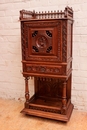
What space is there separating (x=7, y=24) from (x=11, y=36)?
0.17m

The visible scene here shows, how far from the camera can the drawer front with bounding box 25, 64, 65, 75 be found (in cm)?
176

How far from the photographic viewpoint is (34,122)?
76.0 inches

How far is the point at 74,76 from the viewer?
2127mm

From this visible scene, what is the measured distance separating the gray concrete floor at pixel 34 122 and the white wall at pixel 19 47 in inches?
9.7

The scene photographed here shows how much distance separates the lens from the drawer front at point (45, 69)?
1760mm

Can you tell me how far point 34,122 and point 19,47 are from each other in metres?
1.02

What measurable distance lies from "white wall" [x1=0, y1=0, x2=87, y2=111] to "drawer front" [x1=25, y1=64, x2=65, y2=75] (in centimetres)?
40

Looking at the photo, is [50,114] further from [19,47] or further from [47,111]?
[19,47]

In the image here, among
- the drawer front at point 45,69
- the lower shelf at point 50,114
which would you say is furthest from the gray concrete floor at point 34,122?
the drawer front at point 45,69

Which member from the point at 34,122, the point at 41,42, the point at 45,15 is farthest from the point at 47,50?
the point at 34,122

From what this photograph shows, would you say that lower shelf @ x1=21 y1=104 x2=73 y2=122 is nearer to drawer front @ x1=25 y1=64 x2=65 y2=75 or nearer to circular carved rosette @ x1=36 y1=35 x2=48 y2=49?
drawer front @ x1=25 y1=64 x2=65 y2=75

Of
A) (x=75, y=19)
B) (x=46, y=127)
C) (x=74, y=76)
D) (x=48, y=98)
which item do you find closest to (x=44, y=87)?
(x=48, y=98)

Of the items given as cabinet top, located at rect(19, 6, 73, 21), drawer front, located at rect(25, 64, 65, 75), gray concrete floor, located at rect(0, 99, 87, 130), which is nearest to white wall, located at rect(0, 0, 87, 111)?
cabinet top, located at rect(19, 6, 73, 21)

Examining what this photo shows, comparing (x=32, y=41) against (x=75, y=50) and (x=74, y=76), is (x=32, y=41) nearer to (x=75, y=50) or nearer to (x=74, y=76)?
(x=75, y=50)
